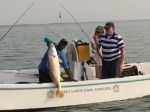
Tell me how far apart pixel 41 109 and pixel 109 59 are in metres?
1.94

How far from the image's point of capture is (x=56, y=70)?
9461 millimetres

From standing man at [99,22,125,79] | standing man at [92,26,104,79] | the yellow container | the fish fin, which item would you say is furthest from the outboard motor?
the fish fin

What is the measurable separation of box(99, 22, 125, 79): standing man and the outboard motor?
0.42 m

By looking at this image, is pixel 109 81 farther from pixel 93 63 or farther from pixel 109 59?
pixel 93 63

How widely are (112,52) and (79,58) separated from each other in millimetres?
808

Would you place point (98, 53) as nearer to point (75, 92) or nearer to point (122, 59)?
point (122, 59)

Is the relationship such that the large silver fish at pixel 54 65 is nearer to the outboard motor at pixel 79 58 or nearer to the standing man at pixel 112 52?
the outboard motor at pixel 79 58

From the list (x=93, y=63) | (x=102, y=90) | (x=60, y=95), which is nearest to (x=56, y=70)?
(x=60, y=95)

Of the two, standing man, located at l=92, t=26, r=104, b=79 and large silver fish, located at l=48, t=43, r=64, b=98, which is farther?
standing man, located at l=92, t=26, r=104, b=79

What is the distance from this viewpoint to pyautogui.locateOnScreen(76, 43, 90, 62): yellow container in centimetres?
1012

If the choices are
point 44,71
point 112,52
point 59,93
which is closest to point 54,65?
point 44,71

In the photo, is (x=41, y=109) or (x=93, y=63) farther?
(x=93, y=63)

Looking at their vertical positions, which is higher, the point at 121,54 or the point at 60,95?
the point at 121,54

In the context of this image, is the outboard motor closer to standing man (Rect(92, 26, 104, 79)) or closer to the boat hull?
standing man (Rect(92, 26, 104, 79))
